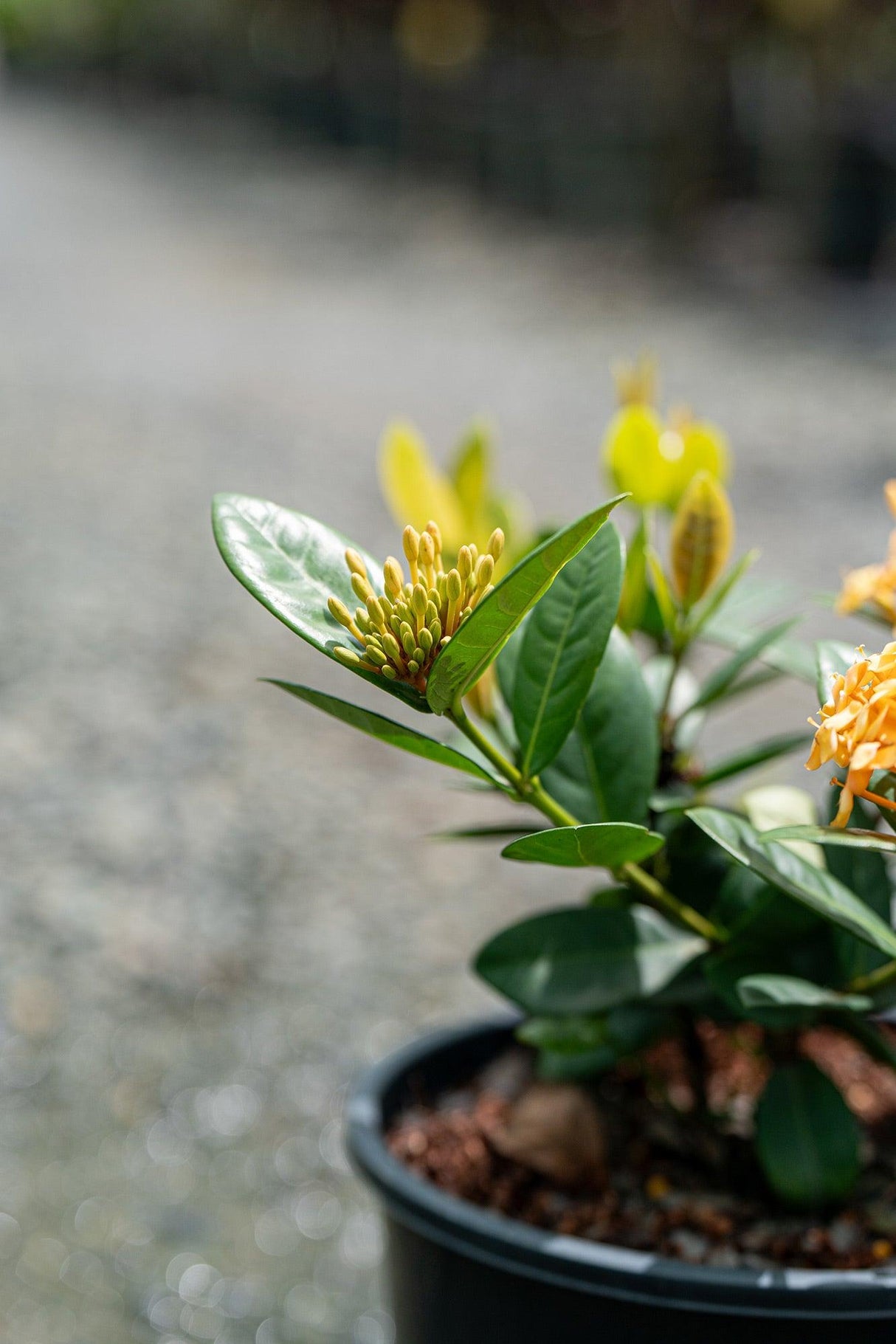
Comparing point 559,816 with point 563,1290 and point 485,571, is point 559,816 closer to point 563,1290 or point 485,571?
point 485,571

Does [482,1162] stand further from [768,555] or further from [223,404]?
[223,404]

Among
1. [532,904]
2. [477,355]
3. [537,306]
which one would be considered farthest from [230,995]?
[537,306]

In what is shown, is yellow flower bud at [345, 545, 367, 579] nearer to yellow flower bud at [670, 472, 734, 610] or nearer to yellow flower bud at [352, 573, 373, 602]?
yellow flower bud at [352, 573, 373, 602]

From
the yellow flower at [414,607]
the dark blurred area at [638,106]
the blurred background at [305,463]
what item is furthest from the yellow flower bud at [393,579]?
the dark blurred area at [638,106]

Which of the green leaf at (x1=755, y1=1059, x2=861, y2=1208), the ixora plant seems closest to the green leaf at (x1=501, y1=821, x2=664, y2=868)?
the ixora plant

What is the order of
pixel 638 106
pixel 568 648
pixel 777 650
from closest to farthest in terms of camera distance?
pixel 568 648
pixel 777 650
pixel 638 106

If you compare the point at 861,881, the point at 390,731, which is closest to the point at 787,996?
the point at 861,881
